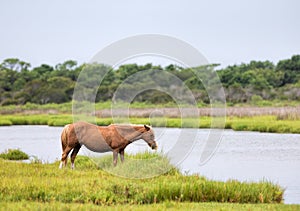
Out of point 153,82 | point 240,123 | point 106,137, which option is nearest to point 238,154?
point 106,137

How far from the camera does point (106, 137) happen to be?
13266 millimetres

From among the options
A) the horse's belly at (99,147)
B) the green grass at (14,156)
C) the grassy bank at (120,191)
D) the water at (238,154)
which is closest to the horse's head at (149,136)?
the horse's belly at (99,147)

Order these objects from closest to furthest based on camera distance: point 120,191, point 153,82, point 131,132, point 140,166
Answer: point 120,191 < point 140,166 < point 131,132 < point 153,82

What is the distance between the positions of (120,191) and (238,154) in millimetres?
10850

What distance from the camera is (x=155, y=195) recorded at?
10.1m

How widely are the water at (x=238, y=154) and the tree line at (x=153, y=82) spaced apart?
1722 centimetres

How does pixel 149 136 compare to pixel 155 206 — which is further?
pixel 149 136

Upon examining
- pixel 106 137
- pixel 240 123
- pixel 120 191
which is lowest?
pixel 120 191

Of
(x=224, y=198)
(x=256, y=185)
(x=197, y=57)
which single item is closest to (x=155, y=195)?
(x=224, y=198)

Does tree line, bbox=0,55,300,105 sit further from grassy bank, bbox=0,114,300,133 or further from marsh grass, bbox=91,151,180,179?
marsh grass, bbox=91,151,180,179

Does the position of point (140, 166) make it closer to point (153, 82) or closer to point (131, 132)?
point (131, 132)

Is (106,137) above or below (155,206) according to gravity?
above

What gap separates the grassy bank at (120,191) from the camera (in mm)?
9828

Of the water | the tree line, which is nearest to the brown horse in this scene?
the water
